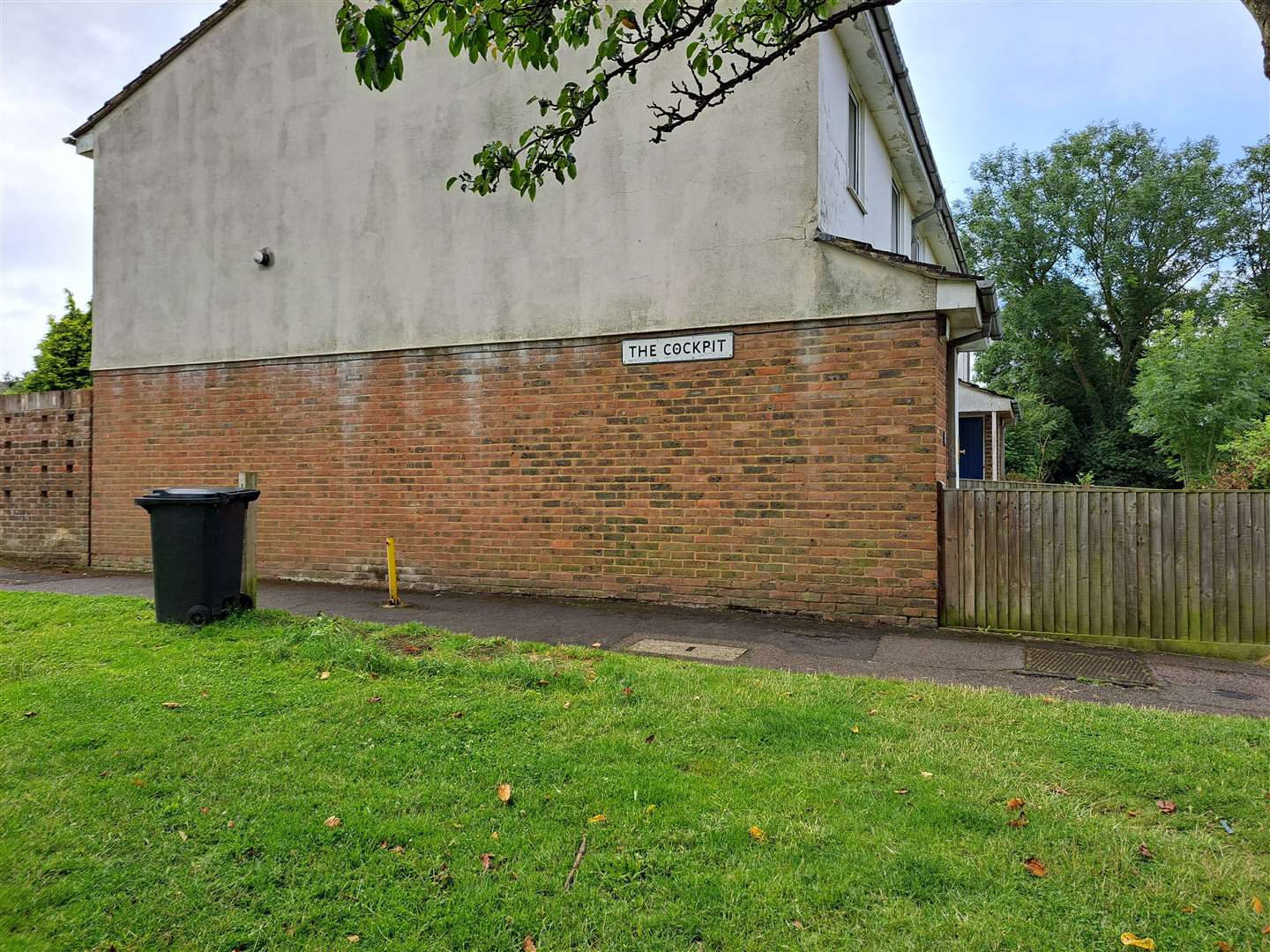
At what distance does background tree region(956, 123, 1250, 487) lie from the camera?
1374 inches

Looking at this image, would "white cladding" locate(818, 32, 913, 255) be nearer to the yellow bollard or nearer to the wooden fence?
the wooden fence

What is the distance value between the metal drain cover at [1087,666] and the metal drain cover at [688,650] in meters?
2.26

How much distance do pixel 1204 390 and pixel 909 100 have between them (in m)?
20.6

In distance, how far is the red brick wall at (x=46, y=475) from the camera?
1137 centimetres

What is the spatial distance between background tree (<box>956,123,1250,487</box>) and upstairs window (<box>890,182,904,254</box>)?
86.2 ft

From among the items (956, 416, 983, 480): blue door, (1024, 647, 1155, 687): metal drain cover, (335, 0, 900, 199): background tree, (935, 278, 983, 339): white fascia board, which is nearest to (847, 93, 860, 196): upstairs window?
(935, 278, 983, 339): white fascia board

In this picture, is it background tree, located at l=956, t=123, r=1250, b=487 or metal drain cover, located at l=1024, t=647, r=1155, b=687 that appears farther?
background tree, located at l=956, t=123, r=1250, b=487

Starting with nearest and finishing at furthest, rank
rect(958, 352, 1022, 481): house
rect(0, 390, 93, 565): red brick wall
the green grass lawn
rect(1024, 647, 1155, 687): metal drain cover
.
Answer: the green grass lawn
rect(1024, 647, 1155, 687): metal drain cover
rect(0, 390, 93, 565): red brick wall
rect(958, 352, 1022, 481): house

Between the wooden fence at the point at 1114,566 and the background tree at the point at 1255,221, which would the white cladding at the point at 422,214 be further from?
the background tree at the point at 1255,221

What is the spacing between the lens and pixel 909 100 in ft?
31.1

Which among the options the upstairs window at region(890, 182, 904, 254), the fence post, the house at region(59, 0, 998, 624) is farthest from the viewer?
the upstairs window at region(890, 182, 904, 254)

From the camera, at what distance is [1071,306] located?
35.6 meters

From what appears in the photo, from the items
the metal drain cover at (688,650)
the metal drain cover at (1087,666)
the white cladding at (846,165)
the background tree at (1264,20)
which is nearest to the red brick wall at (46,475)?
the metal drain cover at (688,650)

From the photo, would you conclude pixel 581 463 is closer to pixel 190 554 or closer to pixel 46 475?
pixel 190 554
